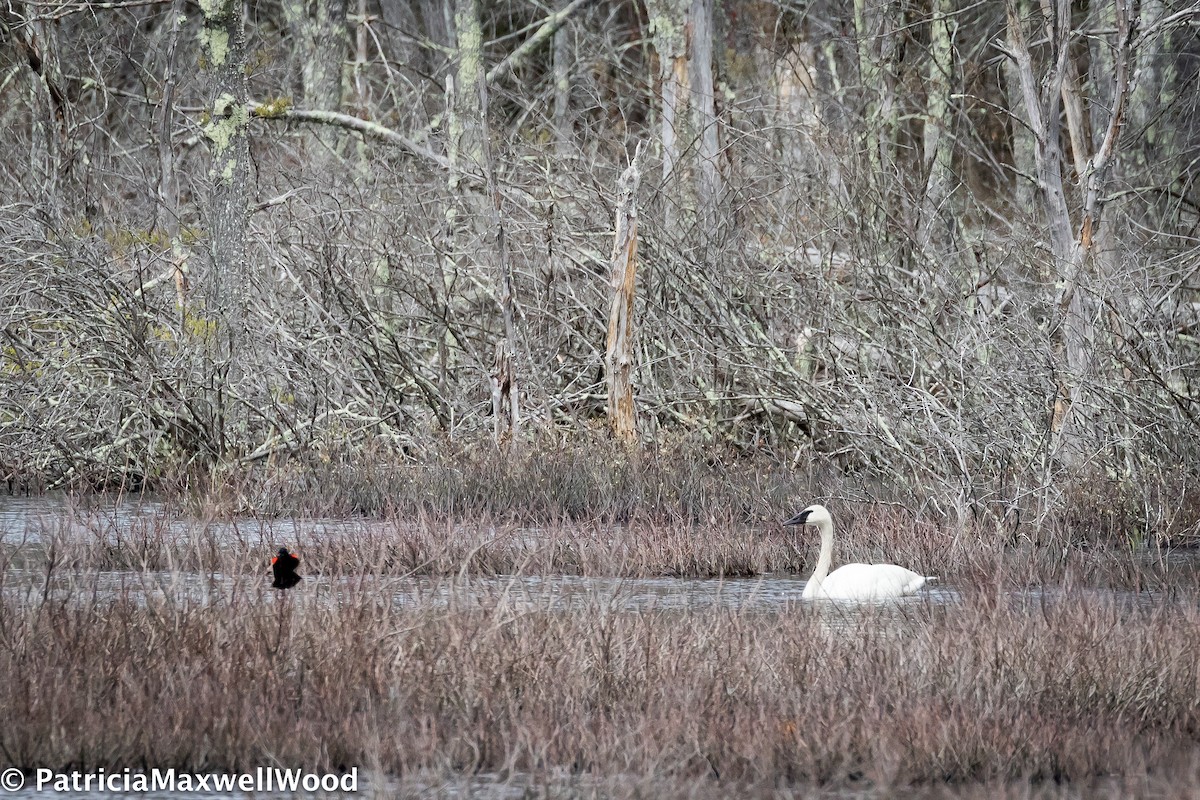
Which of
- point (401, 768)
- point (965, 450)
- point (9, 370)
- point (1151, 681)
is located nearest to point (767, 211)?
point (965, 450)

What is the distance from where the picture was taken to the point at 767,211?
48.1ft

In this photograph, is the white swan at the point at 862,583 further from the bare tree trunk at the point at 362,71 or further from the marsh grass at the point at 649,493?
the bare tree trunk at the point at 362,71

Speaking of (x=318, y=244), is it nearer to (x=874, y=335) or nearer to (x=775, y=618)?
(x=874, y=335)

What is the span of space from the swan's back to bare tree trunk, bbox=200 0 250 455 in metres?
6.79

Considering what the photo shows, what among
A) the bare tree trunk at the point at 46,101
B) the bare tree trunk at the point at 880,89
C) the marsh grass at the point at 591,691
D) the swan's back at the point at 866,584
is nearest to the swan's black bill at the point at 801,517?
the swan's back at the point at 866,584

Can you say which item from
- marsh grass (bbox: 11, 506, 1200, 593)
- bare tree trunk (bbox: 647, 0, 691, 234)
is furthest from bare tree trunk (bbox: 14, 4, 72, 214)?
bare tree trunk (bbox: 647, 0, 691, 234)

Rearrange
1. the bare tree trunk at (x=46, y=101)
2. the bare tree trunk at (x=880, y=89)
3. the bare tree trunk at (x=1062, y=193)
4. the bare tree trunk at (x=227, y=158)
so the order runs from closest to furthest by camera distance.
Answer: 1. the bare tree trunk at (x=1062, y=193)
2. the bare tree trunk at (x=880, y=89)
3. the bare tree trunk at (x=227, y=158)
4. the bare tree trunk at (x=46, y=101)

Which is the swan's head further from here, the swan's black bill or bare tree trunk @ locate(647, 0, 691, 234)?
bare tree trunk @ locate(647, 0, 691, 234)

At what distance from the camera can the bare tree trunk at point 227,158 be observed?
13.3 metres

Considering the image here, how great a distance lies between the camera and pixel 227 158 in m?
13.7

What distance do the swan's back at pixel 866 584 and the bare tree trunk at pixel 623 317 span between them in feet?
14.3

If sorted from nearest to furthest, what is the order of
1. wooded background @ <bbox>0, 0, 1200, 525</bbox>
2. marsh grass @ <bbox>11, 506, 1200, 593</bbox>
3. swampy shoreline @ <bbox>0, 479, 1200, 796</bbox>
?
swampy shoreline @ <bbox>0, 479, 1200, 796</bbox>
marsh grass @ <bbox>11, 506, 1200, 593</bbox>
wooded background @ <bbox>0, 0, 1200, 525</bbox>

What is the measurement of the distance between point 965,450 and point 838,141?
4.64 meters

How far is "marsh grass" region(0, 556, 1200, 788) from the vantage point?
4.58 meters
